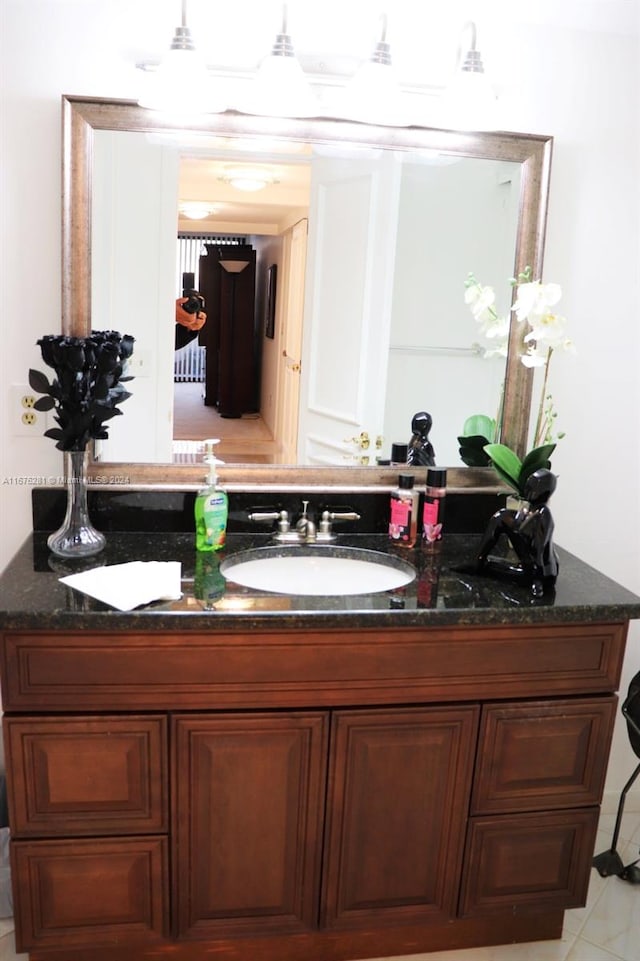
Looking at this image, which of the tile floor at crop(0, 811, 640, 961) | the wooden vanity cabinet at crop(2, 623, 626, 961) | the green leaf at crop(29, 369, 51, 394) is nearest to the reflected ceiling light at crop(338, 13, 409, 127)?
the green leaf at crop(29, 369, 51, 394)

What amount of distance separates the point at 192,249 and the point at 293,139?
0.34m

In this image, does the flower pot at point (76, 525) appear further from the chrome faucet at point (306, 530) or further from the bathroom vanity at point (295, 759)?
the chrome faucet at point (306, 530)

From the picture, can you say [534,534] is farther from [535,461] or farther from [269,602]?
[269,602]

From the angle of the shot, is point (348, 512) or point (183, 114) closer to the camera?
point (183, 114)

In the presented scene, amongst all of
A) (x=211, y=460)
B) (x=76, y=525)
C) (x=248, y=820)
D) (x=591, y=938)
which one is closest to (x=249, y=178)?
(x=211, y=460)

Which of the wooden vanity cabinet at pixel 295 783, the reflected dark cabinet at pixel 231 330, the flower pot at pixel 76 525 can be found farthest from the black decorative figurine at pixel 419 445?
the flower pot at pixel 76 525

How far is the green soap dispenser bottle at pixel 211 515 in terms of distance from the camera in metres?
1.80

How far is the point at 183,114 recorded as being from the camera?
1.81m

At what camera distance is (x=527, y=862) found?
1763mm

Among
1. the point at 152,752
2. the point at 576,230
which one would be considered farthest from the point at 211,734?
the point at 576,230

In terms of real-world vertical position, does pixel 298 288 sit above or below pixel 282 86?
below

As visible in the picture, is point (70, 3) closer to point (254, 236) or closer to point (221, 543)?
point (254, 236)

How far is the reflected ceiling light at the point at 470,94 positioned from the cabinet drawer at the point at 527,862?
1532mm

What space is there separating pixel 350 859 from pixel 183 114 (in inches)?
64.0
